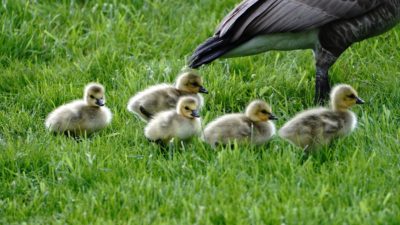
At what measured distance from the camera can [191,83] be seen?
7.60 meters

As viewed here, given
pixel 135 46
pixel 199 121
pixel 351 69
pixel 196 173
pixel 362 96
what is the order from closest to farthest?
pixel 196 173
pixel 199 121
pixel 362 96
pixel 351 69
pixel 135 46

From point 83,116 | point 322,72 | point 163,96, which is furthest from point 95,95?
point 322,72

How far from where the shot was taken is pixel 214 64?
8898 millimetres

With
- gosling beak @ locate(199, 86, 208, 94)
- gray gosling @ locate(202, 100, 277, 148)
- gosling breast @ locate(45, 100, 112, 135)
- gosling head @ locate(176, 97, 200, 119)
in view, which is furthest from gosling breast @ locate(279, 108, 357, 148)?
gosling breast @ locate(45, 100, 112, 135)

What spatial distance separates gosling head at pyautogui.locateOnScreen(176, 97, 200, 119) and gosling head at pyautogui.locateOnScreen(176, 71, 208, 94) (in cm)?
62

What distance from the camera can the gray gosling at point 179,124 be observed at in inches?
273

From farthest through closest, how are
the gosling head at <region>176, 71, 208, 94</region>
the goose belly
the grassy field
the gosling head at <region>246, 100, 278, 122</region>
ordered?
the goose belly, the gosling head at <region>176, 71, 208, 94</region>, the gosling head at <region>246, 100, 278, 122</region>, the grassy field

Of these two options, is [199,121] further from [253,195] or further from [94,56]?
[94,56]

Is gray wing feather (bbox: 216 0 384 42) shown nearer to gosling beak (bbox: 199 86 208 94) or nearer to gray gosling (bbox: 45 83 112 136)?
gosling beak (bbox: 199 86 208 94)

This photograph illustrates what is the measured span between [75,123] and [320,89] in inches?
85.8

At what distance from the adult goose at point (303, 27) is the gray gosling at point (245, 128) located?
1243mm

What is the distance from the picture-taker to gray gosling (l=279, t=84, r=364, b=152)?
682 centimetres

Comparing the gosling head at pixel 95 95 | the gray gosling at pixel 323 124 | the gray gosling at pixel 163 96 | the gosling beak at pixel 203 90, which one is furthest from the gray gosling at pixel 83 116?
the gray gosling at pixel 323 124

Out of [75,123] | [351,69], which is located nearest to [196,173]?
[75,123]
